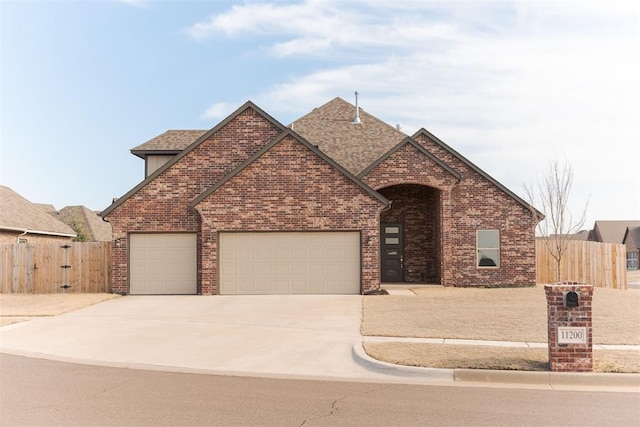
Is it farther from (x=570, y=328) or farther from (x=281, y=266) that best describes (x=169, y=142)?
(x=570, y=328)

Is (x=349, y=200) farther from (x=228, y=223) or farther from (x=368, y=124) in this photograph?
(x=368, y=124)

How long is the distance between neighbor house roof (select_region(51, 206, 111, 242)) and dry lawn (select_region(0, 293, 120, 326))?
1171 inches

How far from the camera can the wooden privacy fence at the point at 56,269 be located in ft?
76.7

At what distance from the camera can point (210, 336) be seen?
533 inches

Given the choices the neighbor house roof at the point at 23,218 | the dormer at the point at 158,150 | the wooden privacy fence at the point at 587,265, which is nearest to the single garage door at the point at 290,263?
the dormer at the point at 158,150

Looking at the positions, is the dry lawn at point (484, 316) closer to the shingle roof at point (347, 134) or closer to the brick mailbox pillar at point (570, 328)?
the brick mailbox pillar at point (570, 328)

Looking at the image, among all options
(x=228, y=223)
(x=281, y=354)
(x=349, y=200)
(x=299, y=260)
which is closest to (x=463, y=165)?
(x=349, y=200)

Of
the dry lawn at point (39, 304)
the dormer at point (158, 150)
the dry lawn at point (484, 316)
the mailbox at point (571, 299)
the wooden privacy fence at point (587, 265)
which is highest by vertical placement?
the dormer at point (158, 150)

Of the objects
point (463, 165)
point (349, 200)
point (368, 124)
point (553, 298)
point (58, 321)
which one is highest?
point (368, 124)

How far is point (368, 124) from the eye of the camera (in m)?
30.5

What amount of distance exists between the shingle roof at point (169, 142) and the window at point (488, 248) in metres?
13.3

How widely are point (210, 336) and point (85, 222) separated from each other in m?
43.3

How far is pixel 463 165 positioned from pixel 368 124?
705cm

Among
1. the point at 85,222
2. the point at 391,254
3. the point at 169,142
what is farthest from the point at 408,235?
the point at 85,222
